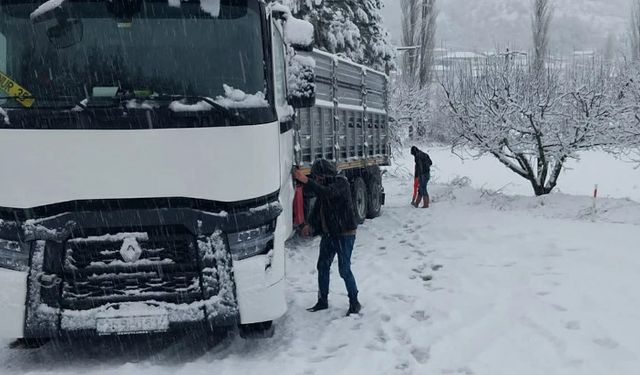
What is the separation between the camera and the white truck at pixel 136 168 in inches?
159

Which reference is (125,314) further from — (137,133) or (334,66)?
(334,66)

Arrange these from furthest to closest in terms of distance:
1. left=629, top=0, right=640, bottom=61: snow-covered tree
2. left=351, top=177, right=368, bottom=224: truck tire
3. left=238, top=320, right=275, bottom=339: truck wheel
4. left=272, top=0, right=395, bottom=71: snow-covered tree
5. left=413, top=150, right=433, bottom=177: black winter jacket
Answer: left=629, top=0, right=640, bottom=61: snow-covered tree → left=272, top=0, right=395, bottom=71: snow-covered tree → left=413, top=150, right=433, bottom=177: black winter jacket → left=351, top=177, right=368, bottom=224: truck tire → left=238, top=320, right=275, bottom=339: truck wheel

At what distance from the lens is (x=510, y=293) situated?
20.2 feet

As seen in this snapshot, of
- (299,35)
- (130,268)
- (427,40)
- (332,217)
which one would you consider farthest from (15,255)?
(427,40)

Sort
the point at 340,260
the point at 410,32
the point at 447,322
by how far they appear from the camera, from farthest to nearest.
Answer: the point at 410,32, the point at 340,260, the point at 447,322

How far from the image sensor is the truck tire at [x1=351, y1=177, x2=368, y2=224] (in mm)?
10580

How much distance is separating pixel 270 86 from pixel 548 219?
8.25 meters

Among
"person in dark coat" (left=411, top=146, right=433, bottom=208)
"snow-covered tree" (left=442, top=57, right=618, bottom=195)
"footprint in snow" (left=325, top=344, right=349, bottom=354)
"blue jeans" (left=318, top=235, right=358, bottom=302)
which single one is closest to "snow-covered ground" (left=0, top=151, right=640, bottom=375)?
"footprint in snow" (left=325, top=344, right=349, bottom=354)

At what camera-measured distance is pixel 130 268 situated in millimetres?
4152

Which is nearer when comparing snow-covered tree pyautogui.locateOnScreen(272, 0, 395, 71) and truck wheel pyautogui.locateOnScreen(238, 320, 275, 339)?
truck wheel pyautogui.locateOnScreen(238, 320, 275, 339)

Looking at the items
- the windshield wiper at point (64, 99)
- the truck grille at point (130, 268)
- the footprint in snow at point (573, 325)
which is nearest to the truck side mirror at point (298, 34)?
the windshield wiper at point (64, 99)

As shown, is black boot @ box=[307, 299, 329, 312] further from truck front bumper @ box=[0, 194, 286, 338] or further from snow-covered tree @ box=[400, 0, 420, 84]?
snow-covered tree @ box=[400, 0, 420, 84]

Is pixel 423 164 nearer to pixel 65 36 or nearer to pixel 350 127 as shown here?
pixel 350 127

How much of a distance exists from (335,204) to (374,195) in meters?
6.53
